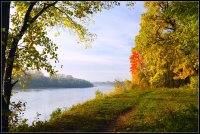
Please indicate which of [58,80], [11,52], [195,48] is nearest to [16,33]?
[11,52]

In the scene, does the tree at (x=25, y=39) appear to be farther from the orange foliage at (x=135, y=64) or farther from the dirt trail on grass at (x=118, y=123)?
the orange foliage at (x=135, y=64)

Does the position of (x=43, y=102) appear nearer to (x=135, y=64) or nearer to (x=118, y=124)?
(x=135, y=64)

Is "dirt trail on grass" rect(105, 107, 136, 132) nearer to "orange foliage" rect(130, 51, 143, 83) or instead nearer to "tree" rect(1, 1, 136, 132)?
"tree" rect(1, 1, 136, 132)

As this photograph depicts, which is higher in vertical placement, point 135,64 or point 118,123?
point 135,64

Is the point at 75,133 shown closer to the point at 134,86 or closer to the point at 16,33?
the point at 16,33

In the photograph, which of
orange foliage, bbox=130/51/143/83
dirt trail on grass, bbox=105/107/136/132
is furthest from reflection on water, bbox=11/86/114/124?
dirt trail on grass, bbox=105/107/136/132

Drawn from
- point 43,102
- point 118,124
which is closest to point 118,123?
point 118,124

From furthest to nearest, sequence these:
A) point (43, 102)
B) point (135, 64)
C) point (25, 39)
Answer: point (135, 64)
point (43, 102)
point (25, 39)

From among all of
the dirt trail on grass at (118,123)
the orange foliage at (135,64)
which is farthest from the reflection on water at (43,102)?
the dirt trail on grass at (118,123)

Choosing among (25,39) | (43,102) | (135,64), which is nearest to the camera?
(25,39)

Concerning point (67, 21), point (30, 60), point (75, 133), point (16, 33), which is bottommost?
point (75, 133)

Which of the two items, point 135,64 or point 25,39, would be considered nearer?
point 25,39

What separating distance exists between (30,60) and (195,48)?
14991 mm

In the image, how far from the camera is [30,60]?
1709 centimetres
